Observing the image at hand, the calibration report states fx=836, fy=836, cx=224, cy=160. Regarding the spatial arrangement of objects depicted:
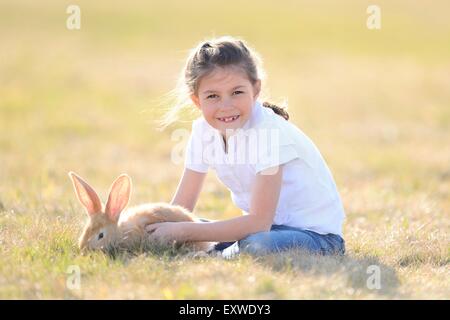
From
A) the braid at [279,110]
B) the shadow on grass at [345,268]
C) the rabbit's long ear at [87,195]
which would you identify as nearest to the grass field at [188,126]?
the shadow on grass at [345,268]

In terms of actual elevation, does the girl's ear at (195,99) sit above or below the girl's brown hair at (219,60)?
below

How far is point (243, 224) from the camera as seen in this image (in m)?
5.31

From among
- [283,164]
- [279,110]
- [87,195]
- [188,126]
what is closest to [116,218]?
[87,195]

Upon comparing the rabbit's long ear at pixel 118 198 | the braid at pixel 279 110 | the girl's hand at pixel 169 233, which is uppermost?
the braid at pixel 279 110

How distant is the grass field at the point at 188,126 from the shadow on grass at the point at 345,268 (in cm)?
2

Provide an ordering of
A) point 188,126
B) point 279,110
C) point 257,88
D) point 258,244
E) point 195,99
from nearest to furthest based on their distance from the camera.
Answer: point 258,244 < point 257,88 < point 195,99 < point 279,110 < point 188,126

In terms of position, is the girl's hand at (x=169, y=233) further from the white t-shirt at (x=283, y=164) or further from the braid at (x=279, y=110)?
the braid at (x=279, y=110)

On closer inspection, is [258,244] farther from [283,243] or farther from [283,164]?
[283,164]

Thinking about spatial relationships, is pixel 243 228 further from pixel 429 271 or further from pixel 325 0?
pixel 325 0

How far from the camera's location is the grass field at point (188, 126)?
473 centimetres

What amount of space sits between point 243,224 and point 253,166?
0.42 metres

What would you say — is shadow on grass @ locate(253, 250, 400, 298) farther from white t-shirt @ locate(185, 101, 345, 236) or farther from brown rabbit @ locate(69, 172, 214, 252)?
brown rabbit @ locate(69, 172, 214, 252)

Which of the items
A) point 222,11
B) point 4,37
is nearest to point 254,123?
point 4,37

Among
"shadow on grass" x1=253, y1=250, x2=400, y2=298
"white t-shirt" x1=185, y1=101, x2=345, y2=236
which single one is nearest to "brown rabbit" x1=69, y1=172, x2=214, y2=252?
"white t-shirt" x1=185, y1=101, x2=345, y2=236
